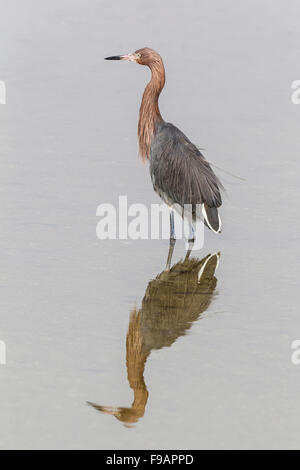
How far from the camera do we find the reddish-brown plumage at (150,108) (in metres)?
11.8

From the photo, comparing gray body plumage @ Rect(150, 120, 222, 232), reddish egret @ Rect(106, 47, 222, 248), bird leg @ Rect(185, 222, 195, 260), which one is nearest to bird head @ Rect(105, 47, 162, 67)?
reddish egret @ Rect(106, 47, 222, 248)

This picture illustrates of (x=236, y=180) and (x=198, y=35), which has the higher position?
(x=198, y=35)

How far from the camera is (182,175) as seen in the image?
1116 cm

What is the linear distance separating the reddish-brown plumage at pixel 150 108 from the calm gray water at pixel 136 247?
0.66 meters

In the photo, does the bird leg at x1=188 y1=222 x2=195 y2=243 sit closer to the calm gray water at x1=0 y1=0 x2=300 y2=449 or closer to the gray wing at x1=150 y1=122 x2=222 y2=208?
the calm gray water at x1=0 y1=0 x2=300 y2=449

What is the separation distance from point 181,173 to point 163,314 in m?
2.23

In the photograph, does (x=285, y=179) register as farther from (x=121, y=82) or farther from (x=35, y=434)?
(x=35, y=434)

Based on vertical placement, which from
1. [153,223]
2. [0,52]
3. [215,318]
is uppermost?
[0,52]

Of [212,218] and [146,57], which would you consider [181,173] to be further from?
[146,57]

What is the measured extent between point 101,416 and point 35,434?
52 centimetres

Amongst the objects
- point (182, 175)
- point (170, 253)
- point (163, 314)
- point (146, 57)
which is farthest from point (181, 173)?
point (163, 314)

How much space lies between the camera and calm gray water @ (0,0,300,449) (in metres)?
7.57

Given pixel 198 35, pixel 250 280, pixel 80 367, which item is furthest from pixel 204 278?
pixel 198 35

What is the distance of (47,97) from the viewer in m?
15.7
